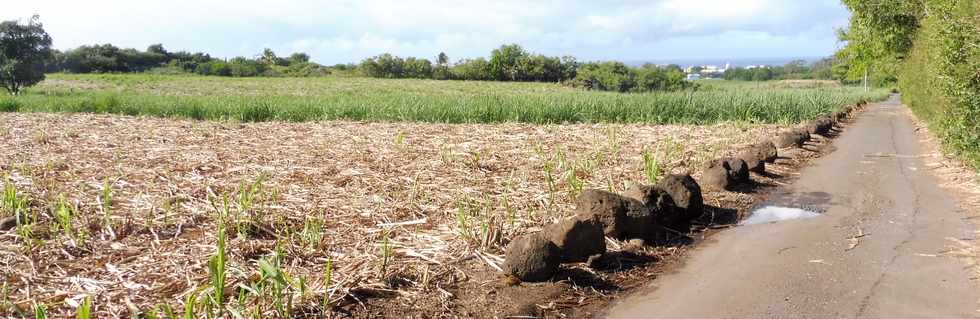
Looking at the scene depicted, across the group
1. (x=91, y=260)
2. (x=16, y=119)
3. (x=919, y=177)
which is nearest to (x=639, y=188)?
(x=91, y=260)

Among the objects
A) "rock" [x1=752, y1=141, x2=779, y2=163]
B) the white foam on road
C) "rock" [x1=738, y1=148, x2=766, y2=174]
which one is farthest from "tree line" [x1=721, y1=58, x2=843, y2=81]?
the white foam on road

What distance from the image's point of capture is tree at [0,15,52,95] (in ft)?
121

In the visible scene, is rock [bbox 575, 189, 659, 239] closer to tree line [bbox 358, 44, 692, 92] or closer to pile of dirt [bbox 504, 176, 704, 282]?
pile of dirt [bbox 504, 176, 704, 282]

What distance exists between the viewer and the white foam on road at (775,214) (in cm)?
537

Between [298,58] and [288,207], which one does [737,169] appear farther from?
[298,58]

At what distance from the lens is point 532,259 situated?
11.7ft

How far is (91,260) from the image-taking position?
12.0 feet

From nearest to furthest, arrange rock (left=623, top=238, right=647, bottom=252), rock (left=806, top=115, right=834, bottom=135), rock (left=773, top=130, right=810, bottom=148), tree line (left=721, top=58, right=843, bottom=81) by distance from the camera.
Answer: rock (left=623, top=238, right=647, bottom=252)
rock (left=773, top=130, right=810, bottom=148)
rock (left=806, top=115, right=834, bottom=135)
tree line (left=721, top=58, right=843, bottom=81)

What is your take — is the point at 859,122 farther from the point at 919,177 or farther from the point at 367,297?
the point at 367,297

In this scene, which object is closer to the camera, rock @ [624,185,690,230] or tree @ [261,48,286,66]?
rock @ [624,185,690,230]

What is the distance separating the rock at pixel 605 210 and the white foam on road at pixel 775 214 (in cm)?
141

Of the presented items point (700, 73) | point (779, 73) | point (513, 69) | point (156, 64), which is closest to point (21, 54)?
point (156, 64)

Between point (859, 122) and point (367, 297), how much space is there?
646 inches

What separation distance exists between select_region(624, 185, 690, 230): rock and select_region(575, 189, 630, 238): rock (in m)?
0.28
